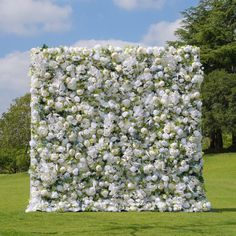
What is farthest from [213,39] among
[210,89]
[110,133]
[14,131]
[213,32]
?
[110,133]

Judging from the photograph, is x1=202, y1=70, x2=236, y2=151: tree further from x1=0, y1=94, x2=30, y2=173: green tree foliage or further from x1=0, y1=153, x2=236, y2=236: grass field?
x1=0, y1=153, x2=236, y2=236: grass field

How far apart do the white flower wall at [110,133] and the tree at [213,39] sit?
102 feet

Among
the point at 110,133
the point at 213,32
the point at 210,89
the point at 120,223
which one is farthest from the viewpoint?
the point at 213,32

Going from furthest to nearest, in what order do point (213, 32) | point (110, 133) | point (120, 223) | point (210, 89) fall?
1. point (213, 32)
2. point (210, 89)
3. point (110, 133)
4. point (120, 223)

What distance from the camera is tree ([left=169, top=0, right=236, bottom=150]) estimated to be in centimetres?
4234

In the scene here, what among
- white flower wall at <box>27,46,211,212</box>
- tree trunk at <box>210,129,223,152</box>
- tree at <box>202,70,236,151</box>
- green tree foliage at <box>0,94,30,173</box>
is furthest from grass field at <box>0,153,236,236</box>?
green tree foliage at <box>0,94,30,173</box>

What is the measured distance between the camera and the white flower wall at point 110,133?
10.8 meters

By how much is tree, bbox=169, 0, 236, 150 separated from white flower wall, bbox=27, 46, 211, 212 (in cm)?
3121

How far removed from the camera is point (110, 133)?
10.9 meters

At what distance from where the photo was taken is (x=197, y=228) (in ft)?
28.0

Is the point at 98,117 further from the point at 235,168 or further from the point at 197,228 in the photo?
the point at 235,168

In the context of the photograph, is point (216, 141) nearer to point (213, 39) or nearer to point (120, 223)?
point (213, 39)

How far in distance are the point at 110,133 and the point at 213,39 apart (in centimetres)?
3736

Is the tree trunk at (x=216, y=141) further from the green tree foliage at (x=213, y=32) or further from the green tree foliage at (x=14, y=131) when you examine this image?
the green tree foliage at (x=14, y=131)
